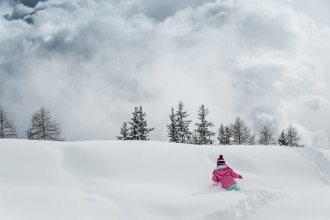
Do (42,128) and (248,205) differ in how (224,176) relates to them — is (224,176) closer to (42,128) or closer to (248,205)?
(248,205)

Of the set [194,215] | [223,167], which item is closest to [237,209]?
[194,215]

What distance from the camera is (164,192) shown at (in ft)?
37.3

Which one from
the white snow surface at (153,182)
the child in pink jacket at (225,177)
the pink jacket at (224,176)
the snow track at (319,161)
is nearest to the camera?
the white snow surface at (153,182)

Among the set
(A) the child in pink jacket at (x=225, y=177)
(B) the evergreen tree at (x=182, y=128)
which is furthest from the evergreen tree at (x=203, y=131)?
(A) the child in pink jacket at (x=225, y=177)

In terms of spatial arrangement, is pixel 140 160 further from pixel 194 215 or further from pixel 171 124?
pixel 171 124

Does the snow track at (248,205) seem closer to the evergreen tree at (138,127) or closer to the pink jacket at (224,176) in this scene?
the pink jacket at (224,176)

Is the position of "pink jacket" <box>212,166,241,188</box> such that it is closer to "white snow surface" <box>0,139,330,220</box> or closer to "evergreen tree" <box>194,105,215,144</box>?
"white snow surface" <box>0,139,330,220</box>

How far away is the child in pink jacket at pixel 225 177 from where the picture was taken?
11906 millimetres

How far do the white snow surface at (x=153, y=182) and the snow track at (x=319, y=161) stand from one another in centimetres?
4

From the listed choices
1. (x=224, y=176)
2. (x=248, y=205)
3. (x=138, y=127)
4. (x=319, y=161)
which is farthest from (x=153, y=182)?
(x=138, y=127)

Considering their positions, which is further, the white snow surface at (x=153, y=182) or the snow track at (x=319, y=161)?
the snow track at (x=319, y=161)

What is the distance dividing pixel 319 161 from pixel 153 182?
25.8 ft

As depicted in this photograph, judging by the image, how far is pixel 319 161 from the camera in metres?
16.0

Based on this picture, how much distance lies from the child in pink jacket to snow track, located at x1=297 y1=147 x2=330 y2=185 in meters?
4.30
